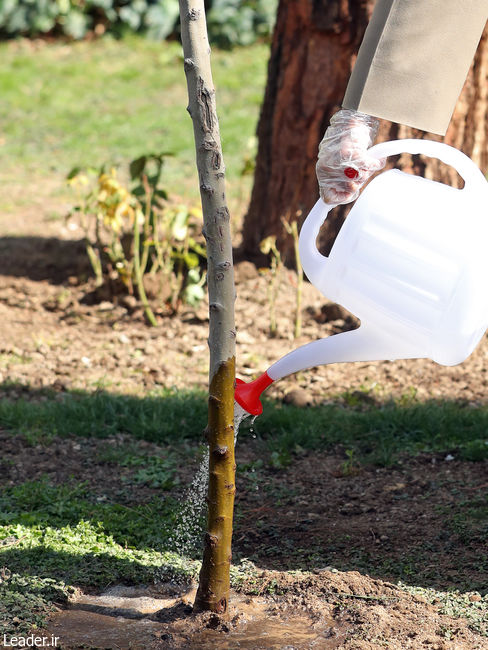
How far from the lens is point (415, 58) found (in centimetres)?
190

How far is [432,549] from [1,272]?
10.9 ft

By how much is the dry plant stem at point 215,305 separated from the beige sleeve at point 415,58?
351 mm

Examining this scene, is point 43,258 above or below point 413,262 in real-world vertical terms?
below

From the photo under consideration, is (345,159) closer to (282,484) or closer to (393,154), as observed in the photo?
(393,154)

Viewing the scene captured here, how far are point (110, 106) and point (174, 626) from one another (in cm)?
677

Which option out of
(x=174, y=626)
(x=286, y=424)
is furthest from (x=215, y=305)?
(x=286, y=424)

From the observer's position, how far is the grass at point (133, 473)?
258 cm

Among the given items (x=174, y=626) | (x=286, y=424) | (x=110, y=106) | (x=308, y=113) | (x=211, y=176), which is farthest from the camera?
(x=110, y=106)

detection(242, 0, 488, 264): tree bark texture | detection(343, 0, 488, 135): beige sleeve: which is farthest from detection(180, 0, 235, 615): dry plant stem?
detection(242, 0, 488, 264): tree bark texture

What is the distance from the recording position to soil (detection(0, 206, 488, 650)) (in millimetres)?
2379

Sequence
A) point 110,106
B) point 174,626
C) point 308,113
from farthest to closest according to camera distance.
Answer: point 110,106 → point 308,113 → point 174,626

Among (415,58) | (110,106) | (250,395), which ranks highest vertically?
(415,58)

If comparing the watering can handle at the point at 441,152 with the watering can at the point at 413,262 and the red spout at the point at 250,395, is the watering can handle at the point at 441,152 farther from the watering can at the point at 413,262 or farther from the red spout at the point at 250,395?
the red spout at the point at 250,395

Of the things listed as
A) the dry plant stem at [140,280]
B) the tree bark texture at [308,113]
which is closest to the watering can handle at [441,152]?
the tree bark texture at [308,113]
